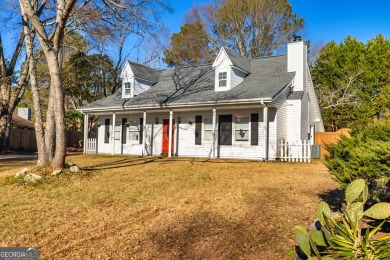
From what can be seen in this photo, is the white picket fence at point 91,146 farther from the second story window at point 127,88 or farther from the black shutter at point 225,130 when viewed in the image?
the black shutter at point 225,130

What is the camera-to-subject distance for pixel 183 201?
614cm

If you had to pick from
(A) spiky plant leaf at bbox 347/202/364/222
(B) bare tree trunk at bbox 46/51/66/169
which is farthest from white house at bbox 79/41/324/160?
(A) spiky plant leaf at bbox 347/202/364/222

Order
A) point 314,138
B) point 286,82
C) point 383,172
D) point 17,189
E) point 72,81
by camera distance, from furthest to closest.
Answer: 1. point 72,81
2. point 314,138
3. point 286,82
4. point 17,189
5. point 383,172

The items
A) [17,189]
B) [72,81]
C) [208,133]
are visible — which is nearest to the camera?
[17,189]

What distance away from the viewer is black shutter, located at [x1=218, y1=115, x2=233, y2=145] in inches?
624

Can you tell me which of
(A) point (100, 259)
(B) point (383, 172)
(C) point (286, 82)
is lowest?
(A) point (100, 259)

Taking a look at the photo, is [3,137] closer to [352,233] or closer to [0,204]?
[0,204]

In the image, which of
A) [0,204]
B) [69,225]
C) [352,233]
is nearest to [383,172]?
[352,233]

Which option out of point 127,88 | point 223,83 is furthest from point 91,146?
point 223,83

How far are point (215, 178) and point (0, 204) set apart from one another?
5.06 m

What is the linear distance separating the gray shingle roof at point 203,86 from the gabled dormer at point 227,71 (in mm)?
371

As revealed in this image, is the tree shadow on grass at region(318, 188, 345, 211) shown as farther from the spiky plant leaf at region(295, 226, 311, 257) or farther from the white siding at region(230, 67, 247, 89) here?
the white siding at region(230, 67, 247, 89)

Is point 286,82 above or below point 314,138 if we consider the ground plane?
above

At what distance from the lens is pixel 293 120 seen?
15.6 metres
